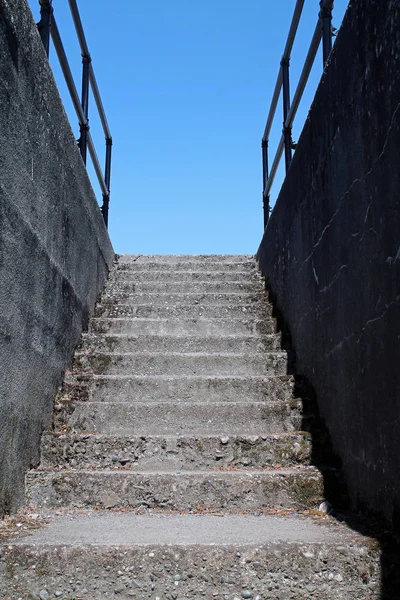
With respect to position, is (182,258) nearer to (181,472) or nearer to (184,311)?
(184,311)

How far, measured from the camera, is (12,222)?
226cm

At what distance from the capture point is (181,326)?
13.4 ft

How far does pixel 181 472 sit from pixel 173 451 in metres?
0.20

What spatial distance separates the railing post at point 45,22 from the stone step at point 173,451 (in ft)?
6.19

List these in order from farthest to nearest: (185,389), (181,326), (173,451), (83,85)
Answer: (83,85), (181,326), (185,389), (173,451)

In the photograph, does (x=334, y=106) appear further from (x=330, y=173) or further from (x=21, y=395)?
(x=21, y=395)

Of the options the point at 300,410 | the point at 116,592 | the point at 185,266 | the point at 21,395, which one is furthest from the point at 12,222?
the point at 185,266

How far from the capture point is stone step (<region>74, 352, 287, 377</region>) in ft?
11.5

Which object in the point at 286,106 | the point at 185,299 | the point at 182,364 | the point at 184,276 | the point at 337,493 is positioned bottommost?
the point at 337,493

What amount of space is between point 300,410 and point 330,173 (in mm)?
1159

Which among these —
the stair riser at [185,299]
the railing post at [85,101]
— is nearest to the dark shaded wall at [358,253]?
the stair riser at [185,299]

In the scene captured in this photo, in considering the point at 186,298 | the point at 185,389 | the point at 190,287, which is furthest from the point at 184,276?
the point at 185,389

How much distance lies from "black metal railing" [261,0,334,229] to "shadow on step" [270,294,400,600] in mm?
1542

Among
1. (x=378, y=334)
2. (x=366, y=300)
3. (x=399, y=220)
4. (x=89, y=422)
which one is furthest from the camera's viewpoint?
(x=89, y=422)
